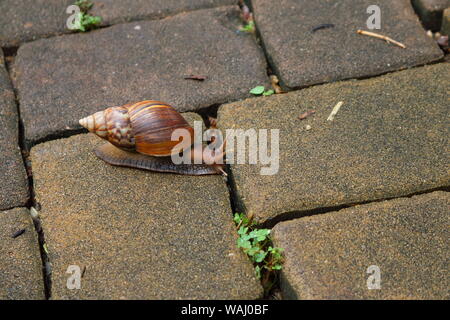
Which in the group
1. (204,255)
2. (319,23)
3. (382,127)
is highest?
(319,23)

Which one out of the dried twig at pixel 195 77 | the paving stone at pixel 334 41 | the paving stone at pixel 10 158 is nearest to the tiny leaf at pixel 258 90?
the paving stone at pixel 334 41

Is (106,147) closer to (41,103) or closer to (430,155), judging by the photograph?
(41,103)

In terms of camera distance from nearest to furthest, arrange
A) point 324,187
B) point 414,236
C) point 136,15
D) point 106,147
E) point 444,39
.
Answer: point 414,236, point 324,187, point 106,147, point 444,39, point 136,15

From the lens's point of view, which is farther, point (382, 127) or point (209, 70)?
point (209, 70)

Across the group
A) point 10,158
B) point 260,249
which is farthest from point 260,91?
point 10,158

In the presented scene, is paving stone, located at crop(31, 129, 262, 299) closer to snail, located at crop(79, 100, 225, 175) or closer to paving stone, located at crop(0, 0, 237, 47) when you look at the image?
snail, located at crop(79, 100, 225, 175)

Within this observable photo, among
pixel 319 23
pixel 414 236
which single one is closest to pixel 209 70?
pixel 319 23

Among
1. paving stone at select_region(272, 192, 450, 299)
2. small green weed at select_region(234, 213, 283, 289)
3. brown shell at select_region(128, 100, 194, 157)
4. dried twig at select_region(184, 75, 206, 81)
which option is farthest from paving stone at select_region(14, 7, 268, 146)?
paving stone at select_region(272, 192, 450, 299)

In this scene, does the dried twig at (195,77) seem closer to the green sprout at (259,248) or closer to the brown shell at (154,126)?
the brown shell at (154,126)
